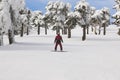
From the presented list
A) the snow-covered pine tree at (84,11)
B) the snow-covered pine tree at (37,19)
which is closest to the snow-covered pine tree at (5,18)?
the snow-covered pine tree at (84,11)

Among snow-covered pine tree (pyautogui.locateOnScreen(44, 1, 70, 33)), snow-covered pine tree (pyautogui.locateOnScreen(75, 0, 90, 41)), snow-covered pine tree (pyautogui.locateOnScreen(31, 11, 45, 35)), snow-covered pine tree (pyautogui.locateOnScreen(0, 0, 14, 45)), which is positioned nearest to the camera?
snow-covered pine tree (pyautogui.locateOnScreen(0, 0, 14, 45))

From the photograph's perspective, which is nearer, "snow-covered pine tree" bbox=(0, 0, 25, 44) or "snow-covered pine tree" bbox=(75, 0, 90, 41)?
"snow-covered pine tree" bbox=(0, 0, 25, 44)

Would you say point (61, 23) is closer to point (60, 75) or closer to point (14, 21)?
point (14, 21)

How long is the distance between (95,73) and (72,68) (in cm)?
198

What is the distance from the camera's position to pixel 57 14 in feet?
257

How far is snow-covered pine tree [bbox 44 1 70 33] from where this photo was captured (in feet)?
253

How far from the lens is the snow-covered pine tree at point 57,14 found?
253 feet

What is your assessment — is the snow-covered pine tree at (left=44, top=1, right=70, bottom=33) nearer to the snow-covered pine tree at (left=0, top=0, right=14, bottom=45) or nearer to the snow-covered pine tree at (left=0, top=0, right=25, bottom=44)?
the snow-covered pine tree at (left=0, top=0, right=25, bottom=44)

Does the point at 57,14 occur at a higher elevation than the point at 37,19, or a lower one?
higher

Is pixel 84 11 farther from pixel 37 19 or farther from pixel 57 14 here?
pixel 37 19

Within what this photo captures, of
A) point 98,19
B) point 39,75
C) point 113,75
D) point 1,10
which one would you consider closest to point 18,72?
point 39,75

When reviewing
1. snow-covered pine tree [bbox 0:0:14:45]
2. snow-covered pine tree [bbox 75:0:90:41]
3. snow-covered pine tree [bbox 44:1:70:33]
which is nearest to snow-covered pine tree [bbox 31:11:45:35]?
snow-covered pine tree [bbox 44:1:70:33]

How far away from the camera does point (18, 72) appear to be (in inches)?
619

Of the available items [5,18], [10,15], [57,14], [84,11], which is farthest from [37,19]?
[5,18]
